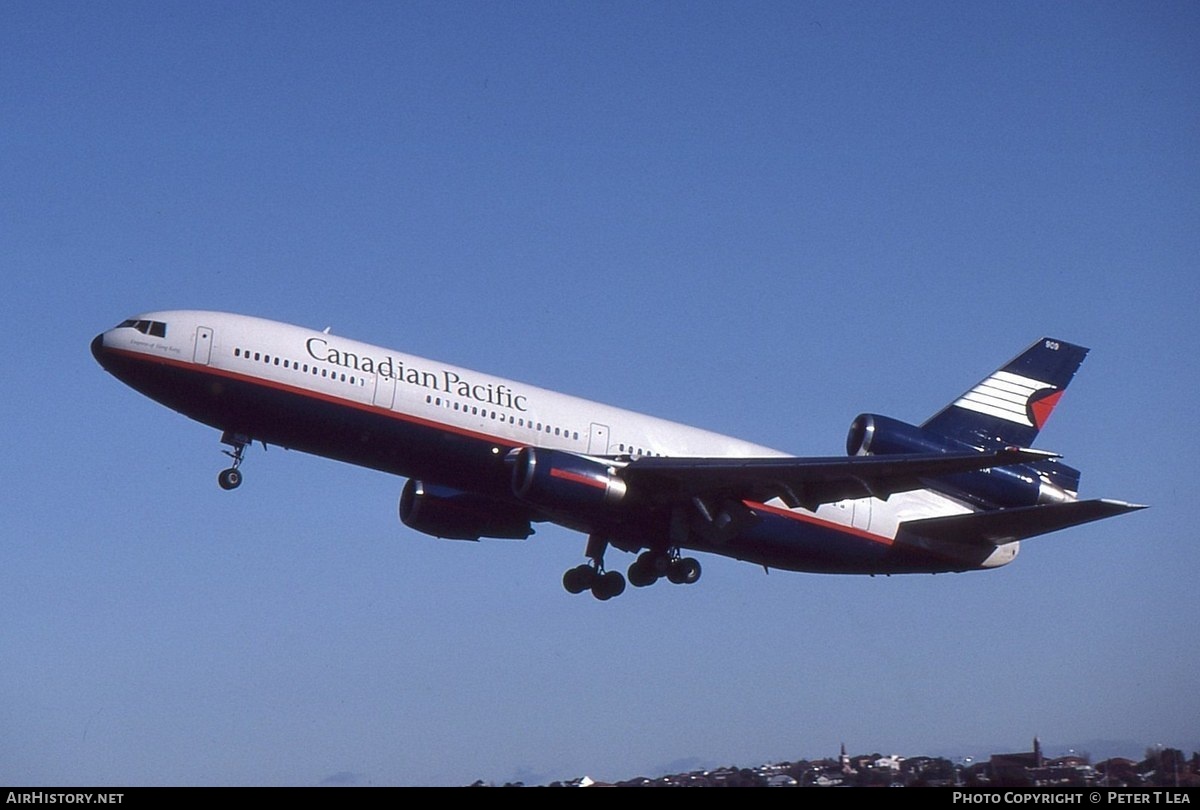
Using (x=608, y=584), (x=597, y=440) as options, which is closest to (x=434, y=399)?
(x=597, y=440)

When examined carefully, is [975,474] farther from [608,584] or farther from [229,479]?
[229,479]

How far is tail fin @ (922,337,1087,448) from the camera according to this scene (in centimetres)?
5038

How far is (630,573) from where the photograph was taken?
4762 centimetres

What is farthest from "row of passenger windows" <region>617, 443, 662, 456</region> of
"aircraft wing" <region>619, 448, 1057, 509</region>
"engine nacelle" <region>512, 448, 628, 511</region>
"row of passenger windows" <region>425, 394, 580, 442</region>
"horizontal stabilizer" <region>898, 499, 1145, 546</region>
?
"horizontal stabilizer" <region>898, 499, 1145, 546</region>

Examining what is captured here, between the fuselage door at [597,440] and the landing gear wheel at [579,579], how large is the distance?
573 centimetres

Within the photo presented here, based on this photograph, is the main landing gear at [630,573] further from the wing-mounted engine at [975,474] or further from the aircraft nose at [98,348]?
the aircraft nose at [98,348]

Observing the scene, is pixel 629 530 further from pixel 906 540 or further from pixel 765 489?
pixel 906 540

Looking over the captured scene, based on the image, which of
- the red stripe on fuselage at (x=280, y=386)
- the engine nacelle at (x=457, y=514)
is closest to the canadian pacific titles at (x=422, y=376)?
the red stripe on fuselage at (x=280, y=386)

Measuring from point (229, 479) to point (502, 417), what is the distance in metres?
8.50

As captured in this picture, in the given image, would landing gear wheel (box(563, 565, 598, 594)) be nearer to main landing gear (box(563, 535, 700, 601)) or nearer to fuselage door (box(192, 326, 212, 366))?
main landing gear (box(563, 535, 700, 601))

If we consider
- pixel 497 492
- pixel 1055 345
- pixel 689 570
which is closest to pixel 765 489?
pixel 689 570

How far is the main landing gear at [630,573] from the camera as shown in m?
45.9

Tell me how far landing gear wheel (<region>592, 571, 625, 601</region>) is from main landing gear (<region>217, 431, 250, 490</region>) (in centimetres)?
1308
